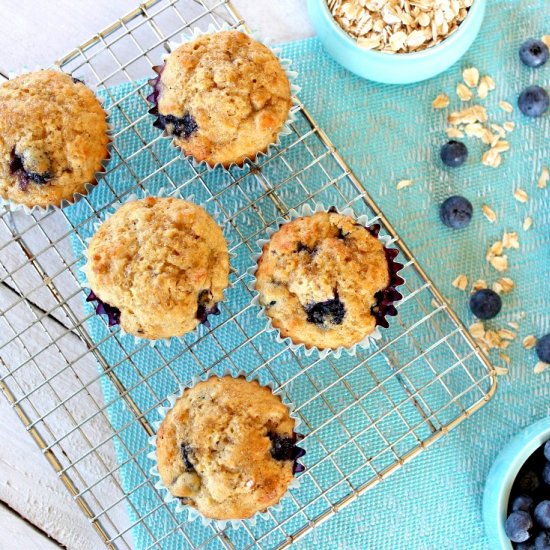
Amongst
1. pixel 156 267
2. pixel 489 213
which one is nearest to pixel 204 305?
pixel 156 267

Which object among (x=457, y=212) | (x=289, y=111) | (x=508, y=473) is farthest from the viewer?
(x=457, y=212)

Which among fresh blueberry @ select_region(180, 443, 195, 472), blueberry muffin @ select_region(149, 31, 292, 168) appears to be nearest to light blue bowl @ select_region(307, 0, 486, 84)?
blueberry muffin @ select_region(149, 31, 292, 168)

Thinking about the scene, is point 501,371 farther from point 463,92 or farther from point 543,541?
point 463,92

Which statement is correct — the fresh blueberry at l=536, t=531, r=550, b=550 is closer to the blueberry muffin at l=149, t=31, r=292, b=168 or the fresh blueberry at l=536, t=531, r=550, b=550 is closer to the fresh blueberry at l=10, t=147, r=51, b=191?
the blueberry muffin at l=149, t=31, r=292, b=168

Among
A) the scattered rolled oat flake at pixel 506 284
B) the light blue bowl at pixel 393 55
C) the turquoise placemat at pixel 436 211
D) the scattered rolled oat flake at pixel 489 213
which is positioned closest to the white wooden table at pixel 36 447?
the light blue bowl at pixel 393 55

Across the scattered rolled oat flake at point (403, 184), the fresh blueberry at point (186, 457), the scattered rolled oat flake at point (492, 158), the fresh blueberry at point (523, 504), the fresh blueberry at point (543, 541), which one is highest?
the fresh blueberry at point (186, 457)

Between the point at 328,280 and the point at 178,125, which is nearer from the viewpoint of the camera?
the point at 328,280

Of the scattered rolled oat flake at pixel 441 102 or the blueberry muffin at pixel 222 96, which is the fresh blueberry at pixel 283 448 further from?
the scattered rolled oat flake at pixel 441 102
